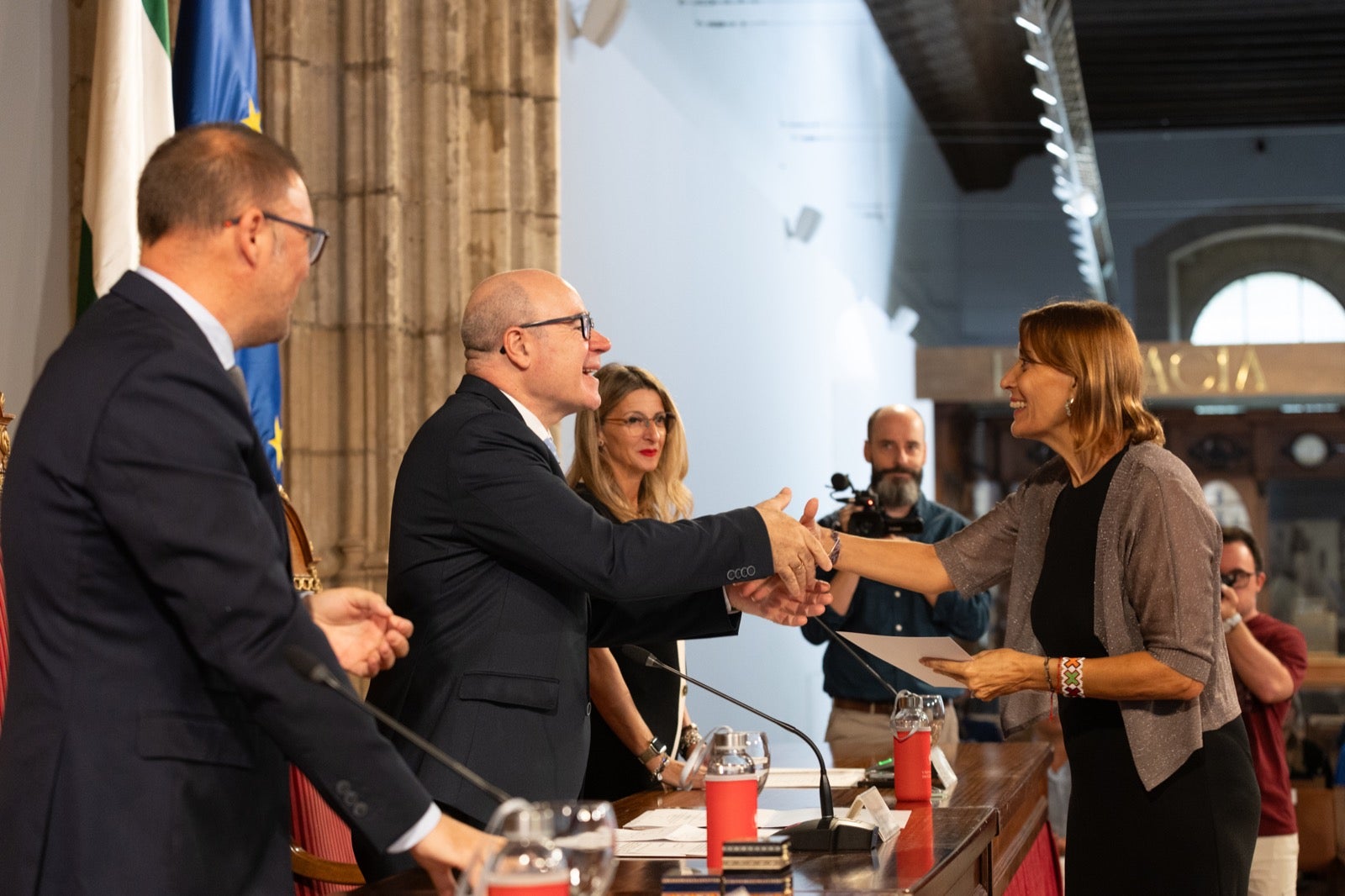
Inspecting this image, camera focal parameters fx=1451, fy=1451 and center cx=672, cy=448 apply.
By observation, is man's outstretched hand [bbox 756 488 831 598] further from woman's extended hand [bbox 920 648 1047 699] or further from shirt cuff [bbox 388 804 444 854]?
shirt cuff [bbox 388 804 444 854]

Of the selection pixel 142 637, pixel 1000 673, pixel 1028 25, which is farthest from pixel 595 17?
pixel 1028 25

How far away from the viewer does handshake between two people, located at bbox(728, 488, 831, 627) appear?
231 centimetres

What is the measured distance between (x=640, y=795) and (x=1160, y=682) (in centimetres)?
94

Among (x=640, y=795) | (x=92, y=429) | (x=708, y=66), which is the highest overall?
(x=708, y=66)

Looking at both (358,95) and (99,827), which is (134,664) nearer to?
(99,827)

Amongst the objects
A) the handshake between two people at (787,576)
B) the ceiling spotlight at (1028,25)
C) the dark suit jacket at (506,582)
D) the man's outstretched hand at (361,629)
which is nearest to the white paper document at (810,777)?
the handshake between two people at (787,576)

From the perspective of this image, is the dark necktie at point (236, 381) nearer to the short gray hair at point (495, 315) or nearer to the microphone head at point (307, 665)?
the microphone head at point (307, 665)

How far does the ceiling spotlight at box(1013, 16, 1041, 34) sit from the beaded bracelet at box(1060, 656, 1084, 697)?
27.0ft

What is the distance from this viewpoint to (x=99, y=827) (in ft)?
4.85

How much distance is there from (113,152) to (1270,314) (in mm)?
13880

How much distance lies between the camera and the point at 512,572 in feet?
7.12

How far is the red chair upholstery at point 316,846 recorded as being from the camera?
2.67 meters

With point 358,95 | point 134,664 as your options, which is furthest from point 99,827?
point 358,95

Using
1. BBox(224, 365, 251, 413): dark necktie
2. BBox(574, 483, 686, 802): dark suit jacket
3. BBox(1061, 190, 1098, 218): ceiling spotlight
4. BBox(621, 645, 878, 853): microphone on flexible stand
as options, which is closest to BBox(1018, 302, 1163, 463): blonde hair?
BBox(621, 645, 878, 853): microphone on flexible stand
